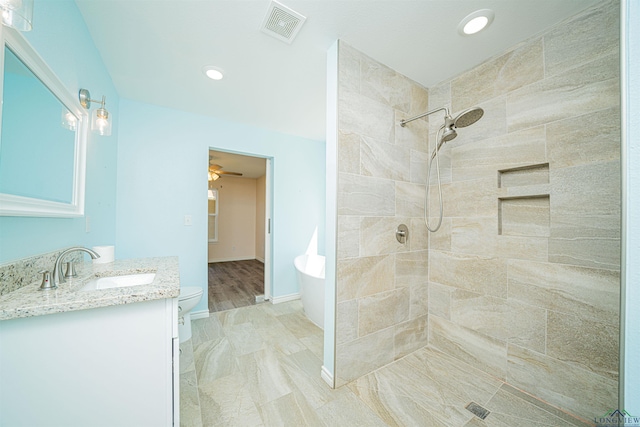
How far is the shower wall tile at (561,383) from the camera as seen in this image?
1209 millimetres

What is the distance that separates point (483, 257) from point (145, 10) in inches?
109

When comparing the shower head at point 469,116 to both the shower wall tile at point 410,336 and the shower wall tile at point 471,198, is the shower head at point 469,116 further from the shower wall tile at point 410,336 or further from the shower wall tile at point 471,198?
the shower wall tile at point 410,336

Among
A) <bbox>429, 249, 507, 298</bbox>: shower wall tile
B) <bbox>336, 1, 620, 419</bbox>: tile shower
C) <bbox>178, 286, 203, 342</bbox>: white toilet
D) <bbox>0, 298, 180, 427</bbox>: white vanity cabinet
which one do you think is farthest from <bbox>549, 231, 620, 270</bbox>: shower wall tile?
<bbox>178, 286, 203, 342</bbox>: white toilet

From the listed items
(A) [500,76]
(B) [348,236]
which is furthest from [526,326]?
(A) [500,76]

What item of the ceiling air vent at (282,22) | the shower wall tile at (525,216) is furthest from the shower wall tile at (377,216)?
the shower wall tile at (525,216)

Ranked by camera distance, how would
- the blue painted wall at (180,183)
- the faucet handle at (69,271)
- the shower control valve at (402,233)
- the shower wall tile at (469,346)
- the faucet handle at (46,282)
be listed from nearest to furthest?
the faucet handle at (46,282) < the faucet handle at (69,271) < the shower wall tile at (469,346) < the shower control valve at (402,233) < the blue painted wall at (180,183)

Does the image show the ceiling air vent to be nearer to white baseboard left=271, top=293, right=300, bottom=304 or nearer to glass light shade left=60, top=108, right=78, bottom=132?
glass light shade left=60, top=108, right=78, bottom=132

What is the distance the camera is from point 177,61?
1.75m

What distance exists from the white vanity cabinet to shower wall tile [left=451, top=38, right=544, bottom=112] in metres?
2.44

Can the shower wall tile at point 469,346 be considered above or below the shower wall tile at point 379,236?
below

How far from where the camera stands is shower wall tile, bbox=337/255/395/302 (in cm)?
154

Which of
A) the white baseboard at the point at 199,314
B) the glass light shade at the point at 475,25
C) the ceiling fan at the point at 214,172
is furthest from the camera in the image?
the ceiling fan at the point at 214,172

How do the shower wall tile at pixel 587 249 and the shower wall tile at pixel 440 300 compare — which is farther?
the shower wall tile at pixel 440 300

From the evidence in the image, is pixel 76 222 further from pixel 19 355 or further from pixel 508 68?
pixel 508 68
